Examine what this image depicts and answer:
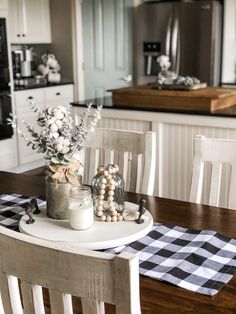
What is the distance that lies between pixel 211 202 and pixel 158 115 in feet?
4.28

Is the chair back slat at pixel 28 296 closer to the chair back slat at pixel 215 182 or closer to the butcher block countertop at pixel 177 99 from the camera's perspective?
the chair back slat at pixel 215 182

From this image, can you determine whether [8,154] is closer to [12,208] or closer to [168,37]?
[168,37]

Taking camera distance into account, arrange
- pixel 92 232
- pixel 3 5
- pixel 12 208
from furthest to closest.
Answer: pixel 3 5
pixel 12 208
pixel 92 232

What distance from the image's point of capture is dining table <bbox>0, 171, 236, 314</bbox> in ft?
3.68

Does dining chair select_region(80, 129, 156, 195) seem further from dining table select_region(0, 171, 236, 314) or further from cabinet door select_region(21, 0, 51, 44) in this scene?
cabinet door select_region(21, 0, 51, 44)

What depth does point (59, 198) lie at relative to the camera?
5.18 ft

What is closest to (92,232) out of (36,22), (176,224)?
(176,224)

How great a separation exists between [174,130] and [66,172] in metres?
1.65

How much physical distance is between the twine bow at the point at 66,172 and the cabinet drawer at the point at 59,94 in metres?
3.87

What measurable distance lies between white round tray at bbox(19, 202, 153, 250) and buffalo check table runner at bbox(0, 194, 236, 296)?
0.09ft

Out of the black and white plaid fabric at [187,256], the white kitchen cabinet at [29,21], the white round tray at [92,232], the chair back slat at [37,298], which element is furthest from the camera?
the white kitchen cabinet at [29,21]

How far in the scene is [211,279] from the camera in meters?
1.25

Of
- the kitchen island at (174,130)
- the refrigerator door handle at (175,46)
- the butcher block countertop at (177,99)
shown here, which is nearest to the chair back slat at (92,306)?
the kitchen island at (174,130)

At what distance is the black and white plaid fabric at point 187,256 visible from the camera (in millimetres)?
1246
